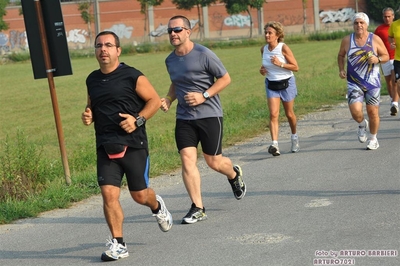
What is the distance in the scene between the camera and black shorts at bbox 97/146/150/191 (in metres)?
7.42

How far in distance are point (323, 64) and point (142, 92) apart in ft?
103

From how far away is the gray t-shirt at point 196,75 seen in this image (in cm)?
874

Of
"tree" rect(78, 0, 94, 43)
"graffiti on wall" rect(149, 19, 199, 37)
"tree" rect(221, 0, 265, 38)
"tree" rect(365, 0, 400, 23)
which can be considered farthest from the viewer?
"graffiti on wall" rect(149, 19, 199, 37)

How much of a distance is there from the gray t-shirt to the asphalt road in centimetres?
111

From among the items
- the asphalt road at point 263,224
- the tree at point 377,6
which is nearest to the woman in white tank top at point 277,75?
the asphalt road at point 263,224

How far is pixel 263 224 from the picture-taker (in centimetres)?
822

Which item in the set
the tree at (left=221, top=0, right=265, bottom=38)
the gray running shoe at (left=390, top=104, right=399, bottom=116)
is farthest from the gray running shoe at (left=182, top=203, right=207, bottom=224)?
the tree at (left=221, top=0, right=265, bottom=38)

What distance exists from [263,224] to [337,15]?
87745 mm

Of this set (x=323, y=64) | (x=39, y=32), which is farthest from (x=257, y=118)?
(x=323, y=64)

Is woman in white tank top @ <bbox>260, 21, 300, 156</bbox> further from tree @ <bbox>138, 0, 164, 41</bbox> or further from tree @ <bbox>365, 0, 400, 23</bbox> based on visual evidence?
tree @ <bbox>365, 0, 400, 23</bbox>

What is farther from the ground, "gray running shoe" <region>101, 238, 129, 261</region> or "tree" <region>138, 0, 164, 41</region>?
"gray running shoe" <region>101, 238, 129, 261</region>

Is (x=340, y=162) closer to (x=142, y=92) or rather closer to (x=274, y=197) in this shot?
(x=274, y=197)

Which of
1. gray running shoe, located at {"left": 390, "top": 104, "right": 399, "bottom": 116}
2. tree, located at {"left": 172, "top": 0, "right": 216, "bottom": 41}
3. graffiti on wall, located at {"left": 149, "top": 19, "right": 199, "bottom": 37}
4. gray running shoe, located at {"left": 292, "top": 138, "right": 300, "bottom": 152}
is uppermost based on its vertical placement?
gray running shoe, located at {"left": 292, "top": 138, "right": 300, "bottom": 152}

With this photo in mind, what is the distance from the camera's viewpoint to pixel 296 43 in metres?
63.1
